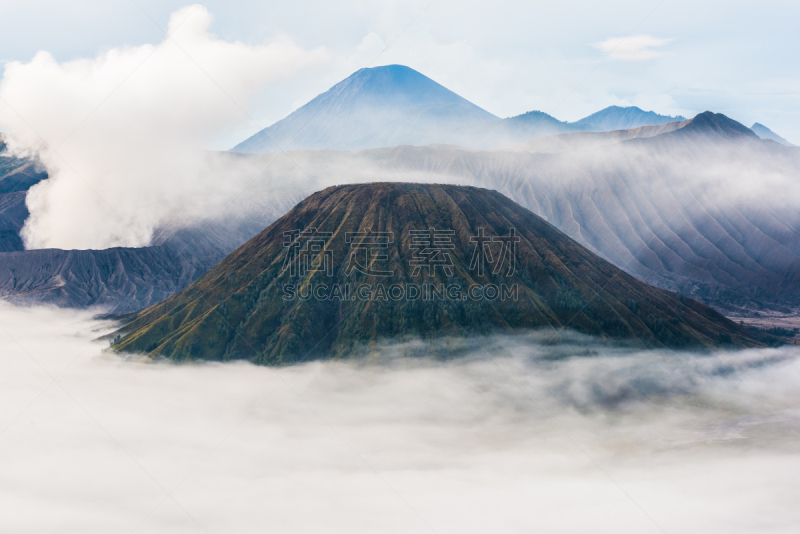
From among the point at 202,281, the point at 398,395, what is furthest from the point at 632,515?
the point at 202,281

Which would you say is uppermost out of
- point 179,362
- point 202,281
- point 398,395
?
point 202,281

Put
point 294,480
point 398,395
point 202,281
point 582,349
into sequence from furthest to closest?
point 202,281, point 582,349, point 398,395, point 294,480

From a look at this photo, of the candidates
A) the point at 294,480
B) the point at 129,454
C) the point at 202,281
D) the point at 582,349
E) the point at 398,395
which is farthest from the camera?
the point at 202,281

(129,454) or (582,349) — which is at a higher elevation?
(582,349)

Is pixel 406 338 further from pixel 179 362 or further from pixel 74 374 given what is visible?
pixel 74 374

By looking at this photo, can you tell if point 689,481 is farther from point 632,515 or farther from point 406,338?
point 406,338

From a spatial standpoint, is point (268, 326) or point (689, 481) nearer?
point (689, 481)
